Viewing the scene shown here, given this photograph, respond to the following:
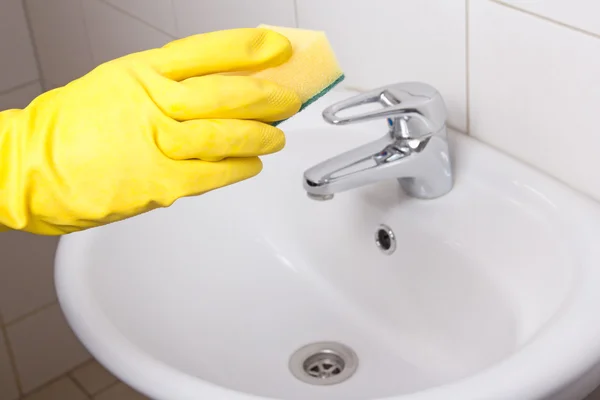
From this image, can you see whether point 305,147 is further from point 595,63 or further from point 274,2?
point 595,63

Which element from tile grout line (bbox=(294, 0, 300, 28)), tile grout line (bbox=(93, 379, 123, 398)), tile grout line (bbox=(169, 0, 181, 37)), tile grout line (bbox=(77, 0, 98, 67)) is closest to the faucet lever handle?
tile grout line (bbox=(294, 0, 300, 28))

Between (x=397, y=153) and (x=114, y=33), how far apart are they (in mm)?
671

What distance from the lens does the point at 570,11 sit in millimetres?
691

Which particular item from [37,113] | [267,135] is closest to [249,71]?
[267,135]

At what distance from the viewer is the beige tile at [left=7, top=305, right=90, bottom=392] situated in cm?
168

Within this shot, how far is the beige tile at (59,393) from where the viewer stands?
172 cm

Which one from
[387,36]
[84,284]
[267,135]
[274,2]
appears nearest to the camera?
[267,135]

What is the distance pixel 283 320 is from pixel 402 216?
168 mm

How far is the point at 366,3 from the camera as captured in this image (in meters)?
0.87

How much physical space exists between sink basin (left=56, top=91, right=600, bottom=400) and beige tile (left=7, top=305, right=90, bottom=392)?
899mm

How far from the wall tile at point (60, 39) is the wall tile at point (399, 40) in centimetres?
55

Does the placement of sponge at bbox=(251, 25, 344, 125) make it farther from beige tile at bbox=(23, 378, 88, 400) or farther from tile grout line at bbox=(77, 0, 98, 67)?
beige tile at bbox=(23, 378, 88, 400)

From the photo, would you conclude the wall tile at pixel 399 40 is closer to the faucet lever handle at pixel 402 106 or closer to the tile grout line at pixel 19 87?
the faucet lever handle at pixel 402 106

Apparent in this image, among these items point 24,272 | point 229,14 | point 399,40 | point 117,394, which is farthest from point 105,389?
point 399,40
